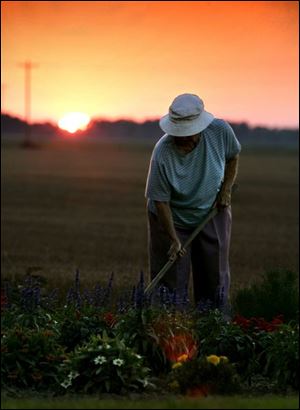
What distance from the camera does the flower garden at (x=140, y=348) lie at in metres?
7.25

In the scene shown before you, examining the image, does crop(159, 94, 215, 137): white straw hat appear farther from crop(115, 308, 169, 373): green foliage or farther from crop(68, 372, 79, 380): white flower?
crop(68, 372, 79, 380): white flower

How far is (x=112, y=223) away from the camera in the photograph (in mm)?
30234

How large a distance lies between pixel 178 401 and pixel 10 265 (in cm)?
1231

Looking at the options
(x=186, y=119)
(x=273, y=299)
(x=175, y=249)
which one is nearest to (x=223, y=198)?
(x=175, y=249)

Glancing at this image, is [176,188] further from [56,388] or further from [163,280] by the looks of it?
[56,388]

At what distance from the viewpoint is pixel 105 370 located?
23.8ft

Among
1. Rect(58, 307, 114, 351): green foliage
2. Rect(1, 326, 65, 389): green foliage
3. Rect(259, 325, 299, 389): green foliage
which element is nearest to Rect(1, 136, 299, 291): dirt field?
Rect(58, 307, 114, 351): green foliage

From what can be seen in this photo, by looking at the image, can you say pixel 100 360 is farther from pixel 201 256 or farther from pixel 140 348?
pixel 201 256

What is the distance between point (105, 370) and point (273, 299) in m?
3.68

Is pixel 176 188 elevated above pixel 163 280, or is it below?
above

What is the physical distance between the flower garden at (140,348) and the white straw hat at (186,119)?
45.5 inches

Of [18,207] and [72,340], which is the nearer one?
[72,340]

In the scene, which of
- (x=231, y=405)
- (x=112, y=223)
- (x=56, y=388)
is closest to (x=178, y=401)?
(x=231, y=405)

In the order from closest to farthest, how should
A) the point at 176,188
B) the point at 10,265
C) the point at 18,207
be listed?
1. the point at 176,188
2. the point at 10,265
3. the point at 18,207
